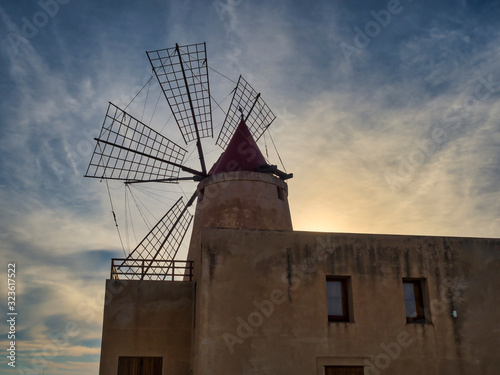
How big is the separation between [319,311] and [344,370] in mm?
1375

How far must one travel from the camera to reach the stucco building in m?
10.8

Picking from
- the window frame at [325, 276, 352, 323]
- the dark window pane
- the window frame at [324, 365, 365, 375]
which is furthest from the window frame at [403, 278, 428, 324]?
the window frame at [324, 365, 365, 375]

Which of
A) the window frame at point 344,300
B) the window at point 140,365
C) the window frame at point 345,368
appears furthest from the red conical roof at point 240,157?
the window frame at point 345,368

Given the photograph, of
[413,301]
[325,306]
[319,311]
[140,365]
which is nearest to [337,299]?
[325,306]

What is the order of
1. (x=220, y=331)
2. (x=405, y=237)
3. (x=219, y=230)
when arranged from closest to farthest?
1. (x=220, y=331)
2. (x=219, y=230)
3. (x=405, y=237)

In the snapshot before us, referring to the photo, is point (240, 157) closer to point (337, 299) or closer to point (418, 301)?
point (337, 299)

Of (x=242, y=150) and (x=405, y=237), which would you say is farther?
(x=242, y=150)

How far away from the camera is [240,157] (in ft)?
55.9

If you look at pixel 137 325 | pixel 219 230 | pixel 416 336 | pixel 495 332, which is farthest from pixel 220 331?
pixel 495 332

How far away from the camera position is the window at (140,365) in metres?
12.6

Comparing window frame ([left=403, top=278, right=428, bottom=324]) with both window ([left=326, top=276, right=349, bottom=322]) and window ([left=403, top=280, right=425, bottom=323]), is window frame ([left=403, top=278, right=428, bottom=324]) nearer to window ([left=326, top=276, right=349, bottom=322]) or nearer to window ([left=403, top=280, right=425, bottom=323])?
window ([left=403, top=280, right=425, bottom=323])

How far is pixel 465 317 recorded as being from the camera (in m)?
11.8

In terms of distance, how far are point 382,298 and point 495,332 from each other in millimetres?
2976

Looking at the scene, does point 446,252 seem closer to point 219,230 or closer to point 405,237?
point 405,237
